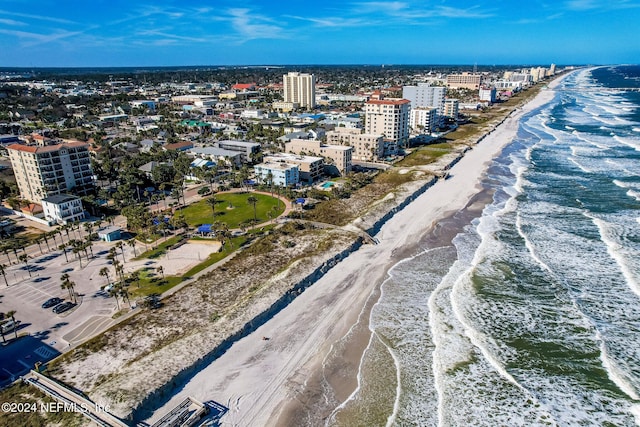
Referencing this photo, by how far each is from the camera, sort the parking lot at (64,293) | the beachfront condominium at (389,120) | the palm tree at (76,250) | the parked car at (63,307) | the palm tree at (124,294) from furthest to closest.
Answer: the beachfront condominium at (389,120)
the palm tree at (76,250)
the palm tree at (124,294)
the parked car at (63,307)
the parking lot at (64,293)

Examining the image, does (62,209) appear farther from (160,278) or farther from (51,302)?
(160,278)

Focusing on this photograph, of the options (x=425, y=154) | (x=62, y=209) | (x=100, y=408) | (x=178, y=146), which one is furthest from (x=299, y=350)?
(x=425, y=154)

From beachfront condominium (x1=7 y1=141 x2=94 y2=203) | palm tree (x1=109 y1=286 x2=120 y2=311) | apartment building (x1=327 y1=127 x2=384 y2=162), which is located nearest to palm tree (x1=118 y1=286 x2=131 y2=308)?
palm tree (x1=109 y1=286 x2=120 y2=311)

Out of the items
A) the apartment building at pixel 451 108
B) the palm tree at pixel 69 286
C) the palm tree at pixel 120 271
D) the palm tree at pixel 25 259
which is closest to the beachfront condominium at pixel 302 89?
the apartment building at pixel 451 108

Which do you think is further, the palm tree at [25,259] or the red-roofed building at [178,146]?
the red-roofed building at [178,146]

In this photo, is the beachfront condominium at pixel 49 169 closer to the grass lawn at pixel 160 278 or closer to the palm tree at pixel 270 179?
the palm tree at pixel 270 179

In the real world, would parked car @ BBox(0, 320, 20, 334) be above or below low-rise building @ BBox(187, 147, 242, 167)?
below

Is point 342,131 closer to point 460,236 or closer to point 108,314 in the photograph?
point 460,236

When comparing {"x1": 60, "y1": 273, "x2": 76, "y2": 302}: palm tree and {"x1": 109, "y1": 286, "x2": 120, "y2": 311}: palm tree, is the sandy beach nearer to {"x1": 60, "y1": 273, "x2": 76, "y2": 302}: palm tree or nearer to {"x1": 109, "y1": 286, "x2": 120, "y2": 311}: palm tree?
{"x1": 109, "y1": 286, "x2": 120, "y2": 311}: palm tree
